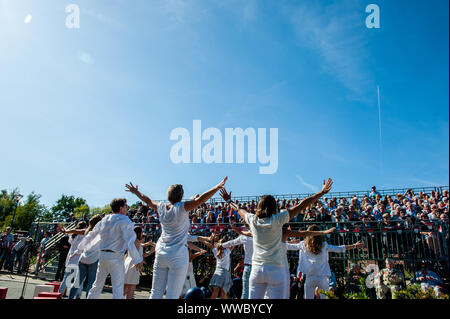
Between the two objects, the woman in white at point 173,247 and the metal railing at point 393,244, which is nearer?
the woman in white at point 173,247

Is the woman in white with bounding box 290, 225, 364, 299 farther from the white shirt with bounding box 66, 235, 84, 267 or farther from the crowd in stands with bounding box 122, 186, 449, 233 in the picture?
the white shirt with bounding box 66, 235, 84, 267

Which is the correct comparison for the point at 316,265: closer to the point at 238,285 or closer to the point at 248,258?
the point at 248,258

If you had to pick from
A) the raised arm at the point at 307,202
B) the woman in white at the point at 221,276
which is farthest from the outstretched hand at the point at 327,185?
the woman in white at the point at 221,276

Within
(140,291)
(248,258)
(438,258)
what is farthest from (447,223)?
(140,291)

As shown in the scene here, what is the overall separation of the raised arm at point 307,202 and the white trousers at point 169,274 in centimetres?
156

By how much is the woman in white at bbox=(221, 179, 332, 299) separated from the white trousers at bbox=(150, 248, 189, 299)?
37.2 inches

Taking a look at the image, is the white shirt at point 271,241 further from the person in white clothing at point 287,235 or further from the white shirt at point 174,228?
the white shirt at point 174,228

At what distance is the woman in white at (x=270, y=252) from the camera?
11.1ft

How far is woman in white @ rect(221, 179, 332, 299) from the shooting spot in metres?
3.39

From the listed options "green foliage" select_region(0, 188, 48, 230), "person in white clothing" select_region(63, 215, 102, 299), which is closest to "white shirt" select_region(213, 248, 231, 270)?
"person in white clothing" select_region(63, 215, 102, 299)

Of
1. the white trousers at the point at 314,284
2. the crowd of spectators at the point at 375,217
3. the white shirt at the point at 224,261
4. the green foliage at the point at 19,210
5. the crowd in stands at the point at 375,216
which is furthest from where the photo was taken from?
the green foliage at the point at 19,210

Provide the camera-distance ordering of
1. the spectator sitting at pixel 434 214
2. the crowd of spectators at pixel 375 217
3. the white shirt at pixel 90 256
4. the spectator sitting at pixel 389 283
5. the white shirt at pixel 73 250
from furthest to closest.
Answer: the spectator sitting at pixel 434 214 < the crowd of spectators at pixel 375 217 < the white shirt at pixel 73 250 < the spectator sitting at pixel 389 283 < the white shirt at pixel 90 256

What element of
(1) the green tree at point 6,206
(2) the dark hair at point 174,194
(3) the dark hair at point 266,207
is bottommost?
(3) the dark hair at point 266,207

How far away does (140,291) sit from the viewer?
10047 mm
